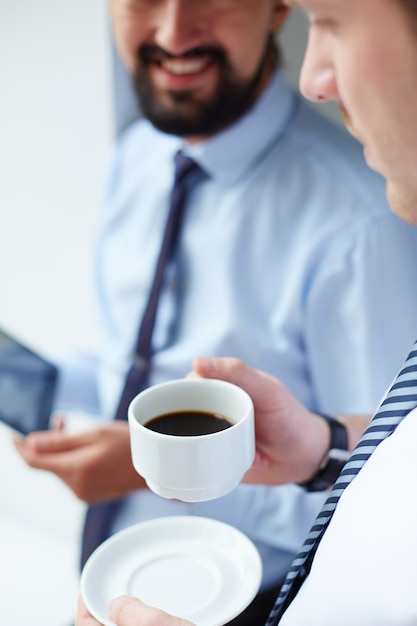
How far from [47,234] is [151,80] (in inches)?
28.8

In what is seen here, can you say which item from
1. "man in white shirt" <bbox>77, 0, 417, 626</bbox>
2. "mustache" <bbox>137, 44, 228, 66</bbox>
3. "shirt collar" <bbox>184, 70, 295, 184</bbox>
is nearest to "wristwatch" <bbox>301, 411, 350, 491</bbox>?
"man in white shirt" <bbox>77, 0, 417, 626</bbox>

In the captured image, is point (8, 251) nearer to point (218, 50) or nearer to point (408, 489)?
point (218, 50)

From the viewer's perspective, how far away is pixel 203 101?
1.39m

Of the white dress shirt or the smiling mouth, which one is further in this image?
the smiling mouth

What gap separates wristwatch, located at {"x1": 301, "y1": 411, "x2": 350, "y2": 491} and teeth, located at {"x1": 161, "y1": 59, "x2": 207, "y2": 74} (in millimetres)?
739

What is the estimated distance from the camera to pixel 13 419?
1.37 m

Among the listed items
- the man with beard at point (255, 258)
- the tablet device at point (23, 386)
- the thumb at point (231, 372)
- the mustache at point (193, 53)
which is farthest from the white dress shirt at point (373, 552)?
the mustache at point (193, 53)

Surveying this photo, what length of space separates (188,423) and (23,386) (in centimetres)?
63

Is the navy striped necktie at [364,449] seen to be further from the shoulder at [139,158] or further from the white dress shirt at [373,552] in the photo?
the shoulder at [139,158]

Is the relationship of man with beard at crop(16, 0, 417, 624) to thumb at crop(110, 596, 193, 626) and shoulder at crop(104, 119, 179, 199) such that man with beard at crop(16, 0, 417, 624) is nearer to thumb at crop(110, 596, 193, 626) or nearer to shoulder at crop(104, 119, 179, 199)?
shoulder at crop(104, 119, 179, 199)

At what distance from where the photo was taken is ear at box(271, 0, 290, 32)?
1348mm

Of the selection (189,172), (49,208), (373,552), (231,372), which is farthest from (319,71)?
(49,208)

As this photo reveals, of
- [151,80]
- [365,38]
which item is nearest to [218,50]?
[151,80]

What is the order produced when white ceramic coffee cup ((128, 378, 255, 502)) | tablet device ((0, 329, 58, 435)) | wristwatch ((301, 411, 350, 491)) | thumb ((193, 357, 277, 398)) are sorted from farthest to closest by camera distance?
1. tablet device ((0, 329, 58, 435))
2. wristwatch ((301, 411, 350, 491))
3. thumb ((193, 357, 277, 398))
4. white ceramic coffee cup ((128, 378, 255, 502))
